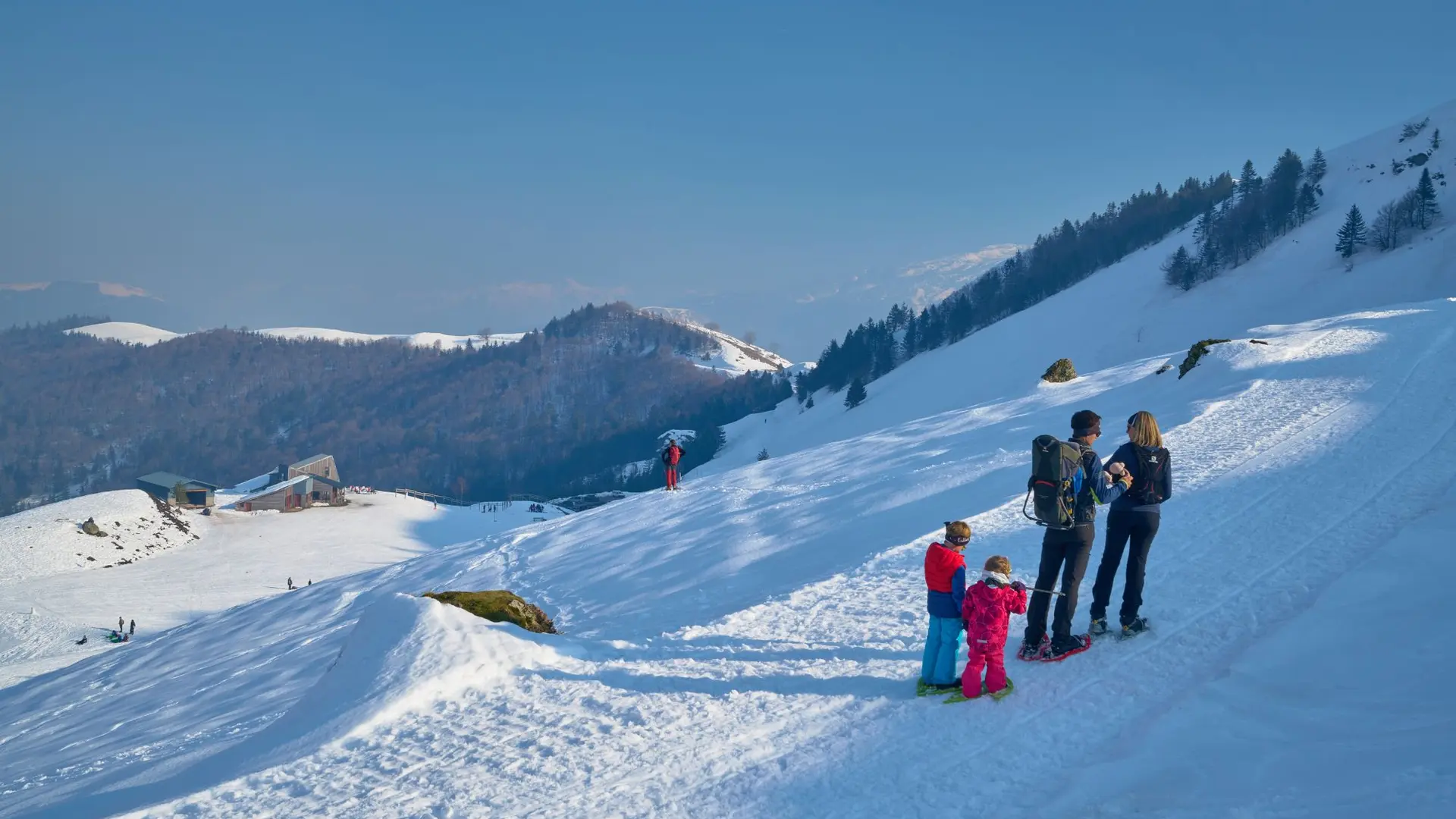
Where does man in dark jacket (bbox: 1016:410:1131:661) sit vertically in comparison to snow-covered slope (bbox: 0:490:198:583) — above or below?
below

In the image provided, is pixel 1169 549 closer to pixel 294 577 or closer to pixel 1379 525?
pixel 1379 525

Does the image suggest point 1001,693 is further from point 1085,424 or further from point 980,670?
point 1085,424

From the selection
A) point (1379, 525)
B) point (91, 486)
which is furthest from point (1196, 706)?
point (91, 486)

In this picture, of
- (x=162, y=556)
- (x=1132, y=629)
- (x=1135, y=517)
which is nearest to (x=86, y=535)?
(x=162, y=556)

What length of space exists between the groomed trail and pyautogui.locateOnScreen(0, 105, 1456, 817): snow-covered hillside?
0.14 feet

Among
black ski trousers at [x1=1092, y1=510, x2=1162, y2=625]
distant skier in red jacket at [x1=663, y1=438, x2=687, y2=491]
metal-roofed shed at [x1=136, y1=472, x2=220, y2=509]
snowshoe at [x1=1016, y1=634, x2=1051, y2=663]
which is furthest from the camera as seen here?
metal-roofed shed at [x1=136, y1=472, x2=220, y2=509]

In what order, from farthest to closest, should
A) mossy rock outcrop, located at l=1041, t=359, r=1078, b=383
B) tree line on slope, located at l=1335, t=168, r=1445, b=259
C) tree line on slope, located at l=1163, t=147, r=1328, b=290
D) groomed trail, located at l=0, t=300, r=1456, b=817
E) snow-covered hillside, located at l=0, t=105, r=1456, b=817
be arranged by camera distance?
tree line on slope, located at l=1163, t=147, r=1328, b=290
tree line on slope, located at l=1335, t=168, r=1445, b=259
mossy rock outcrop, located at l=1041, t=359, r=1078, b=383
groomed trail, located at l=0, t=300, r=1456, b=817
snow-covered hillside, located at l=0, t=105, r=1456, b=817

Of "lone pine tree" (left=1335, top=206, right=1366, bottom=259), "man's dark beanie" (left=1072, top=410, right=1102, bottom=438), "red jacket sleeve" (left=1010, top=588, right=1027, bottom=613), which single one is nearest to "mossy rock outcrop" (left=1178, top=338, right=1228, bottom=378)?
"man's dark beanie" (left=1072, top=410, right=1102, bottom=438)

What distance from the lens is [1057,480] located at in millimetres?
7133

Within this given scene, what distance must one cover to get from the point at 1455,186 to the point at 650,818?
340 ft

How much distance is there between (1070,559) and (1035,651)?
3.06 ft

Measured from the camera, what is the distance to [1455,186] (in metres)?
77.3

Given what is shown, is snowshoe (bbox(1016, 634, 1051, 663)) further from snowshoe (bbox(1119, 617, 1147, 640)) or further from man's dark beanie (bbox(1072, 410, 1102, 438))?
man's dark beanie (bbox(1072, 410, 1102, 438))

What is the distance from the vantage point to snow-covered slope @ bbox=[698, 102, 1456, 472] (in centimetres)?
6650
